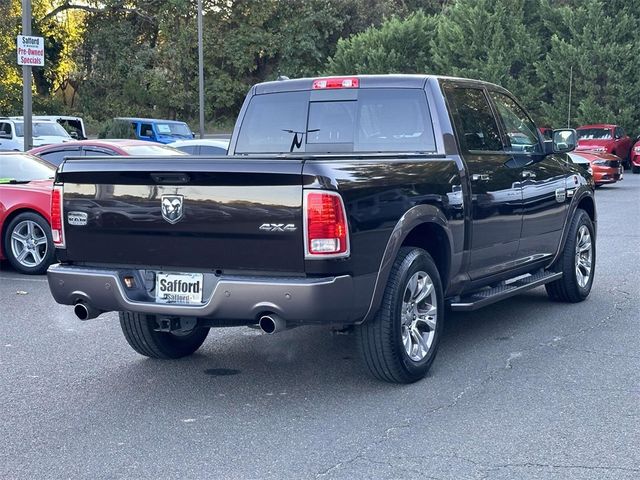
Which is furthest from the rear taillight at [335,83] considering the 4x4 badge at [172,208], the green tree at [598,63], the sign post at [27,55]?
the green tree at [598,63]

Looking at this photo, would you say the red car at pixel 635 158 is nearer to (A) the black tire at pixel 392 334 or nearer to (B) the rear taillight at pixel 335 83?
(B) the rear taillight at pixel 335 83

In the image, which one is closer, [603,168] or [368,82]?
[368,82]

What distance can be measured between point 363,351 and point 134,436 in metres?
1.47

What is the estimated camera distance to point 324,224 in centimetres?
514

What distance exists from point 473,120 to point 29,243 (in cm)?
579

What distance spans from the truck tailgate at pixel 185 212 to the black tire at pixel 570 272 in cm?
385

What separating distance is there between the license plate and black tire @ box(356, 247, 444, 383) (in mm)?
982

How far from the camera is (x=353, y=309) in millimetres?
5332

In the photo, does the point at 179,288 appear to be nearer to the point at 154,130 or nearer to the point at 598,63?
the point at 154,130

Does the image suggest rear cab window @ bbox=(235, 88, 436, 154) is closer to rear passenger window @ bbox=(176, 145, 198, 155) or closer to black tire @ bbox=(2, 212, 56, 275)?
black tire @ bbox=(2, 212, 56, 275)

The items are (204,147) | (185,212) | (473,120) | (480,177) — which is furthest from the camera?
(204,147)

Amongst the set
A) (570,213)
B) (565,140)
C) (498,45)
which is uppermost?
(498,45)

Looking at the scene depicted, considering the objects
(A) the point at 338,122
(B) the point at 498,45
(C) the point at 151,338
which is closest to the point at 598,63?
(B) the point at 498,45

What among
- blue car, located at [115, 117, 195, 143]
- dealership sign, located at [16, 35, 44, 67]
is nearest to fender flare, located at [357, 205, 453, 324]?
dealership sign, located at [16, 35, 44, 67]
